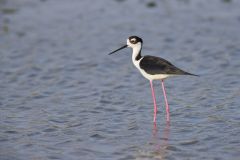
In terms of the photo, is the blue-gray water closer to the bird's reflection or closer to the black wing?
the bird's reflection

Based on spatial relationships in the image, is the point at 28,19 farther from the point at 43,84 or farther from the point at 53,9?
the point at 43,84

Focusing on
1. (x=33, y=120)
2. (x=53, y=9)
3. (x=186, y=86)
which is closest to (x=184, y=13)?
(x=53, y=9)

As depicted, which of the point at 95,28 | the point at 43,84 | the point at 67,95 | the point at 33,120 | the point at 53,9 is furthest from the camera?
the point at 53,9

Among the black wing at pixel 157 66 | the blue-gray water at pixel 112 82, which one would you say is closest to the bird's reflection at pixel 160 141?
the blue-gray water at pixel 112 82

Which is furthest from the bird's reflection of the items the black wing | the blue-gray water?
the black wing

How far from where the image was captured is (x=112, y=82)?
10297 mm

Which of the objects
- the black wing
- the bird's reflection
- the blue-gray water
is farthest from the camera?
the black wing

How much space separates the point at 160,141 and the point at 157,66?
1475mm

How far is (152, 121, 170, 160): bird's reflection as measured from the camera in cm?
685

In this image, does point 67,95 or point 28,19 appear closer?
point 67,95

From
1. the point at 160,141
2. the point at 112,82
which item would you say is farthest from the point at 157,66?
the point at 112,82

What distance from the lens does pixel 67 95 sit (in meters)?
9.58

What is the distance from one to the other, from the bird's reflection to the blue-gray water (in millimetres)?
13

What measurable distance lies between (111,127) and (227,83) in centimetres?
276
